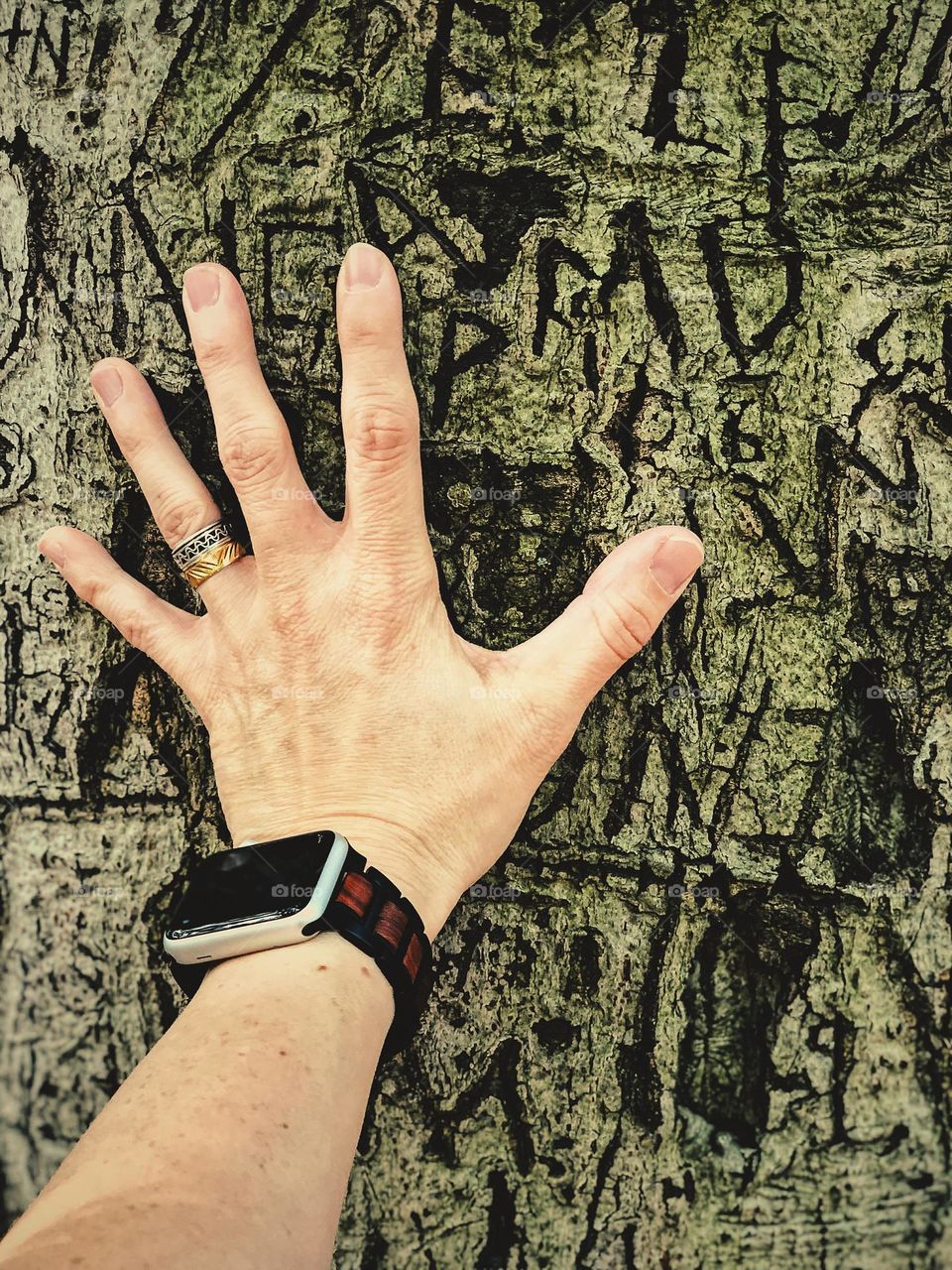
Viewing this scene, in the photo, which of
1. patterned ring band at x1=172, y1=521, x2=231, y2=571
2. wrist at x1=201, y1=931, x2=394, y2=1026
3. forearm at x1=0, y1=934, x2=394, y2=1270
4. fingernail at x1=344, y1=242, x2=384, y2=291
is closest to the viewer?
forearm at x1=0, y1=934, x2=394, y2=1270

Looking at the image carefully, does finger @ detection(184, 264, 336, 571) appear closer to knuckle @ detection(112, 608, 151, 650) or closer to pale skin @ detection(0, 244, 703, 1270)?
pale skin @ detection(0, 244, 703, 1270)

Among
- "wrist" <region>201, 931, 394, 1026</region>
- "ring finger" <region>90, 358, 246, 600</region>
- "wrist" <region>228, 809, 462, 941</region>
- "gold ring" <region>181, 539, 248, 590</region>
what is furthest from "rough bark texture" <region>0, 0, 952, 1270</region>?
"wrist" <region>201, 931, 394, 1026</region>

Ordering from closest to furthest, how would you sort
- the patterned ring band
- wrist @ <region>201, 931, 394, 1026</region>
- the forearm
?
1. the forearm
2. wrist @ <region>201, 931, 394, 1026</region>
3. the patterned ring band

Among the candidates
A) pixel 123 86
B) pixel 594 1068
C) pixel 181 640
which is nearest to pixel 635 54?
pixel 123 86

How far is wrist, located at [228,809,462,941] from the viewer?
1.53 metres

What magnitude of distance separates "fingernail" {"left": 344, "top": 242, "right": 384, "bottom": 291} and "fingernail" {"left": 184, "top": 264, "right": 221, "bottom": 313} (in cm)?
27

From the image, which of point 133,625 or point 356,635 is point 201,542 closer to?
point 133,625

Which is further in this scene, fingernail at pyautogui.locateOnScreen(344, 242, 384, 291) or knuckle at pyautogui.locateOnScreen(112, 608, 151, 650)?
knuckle at pyautogui.locateOnScreen(112, 608, 151, 650)

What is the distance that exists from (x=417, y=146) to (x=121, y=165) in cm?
60

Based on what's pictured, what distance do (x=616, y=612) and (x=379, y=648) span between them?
45cm

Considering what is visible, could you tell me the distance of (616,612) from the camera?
5.22ft

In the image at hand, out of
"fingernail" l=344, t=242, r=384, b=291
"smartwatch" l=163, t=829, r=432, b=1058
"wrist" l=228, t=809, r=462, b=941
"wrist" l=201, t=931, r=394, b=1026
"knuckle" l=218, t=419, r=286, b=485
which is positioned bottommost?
"wrist" l=201, t=931, r=394, b=1026

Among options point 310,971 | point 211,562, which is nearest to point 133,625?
point 211,562

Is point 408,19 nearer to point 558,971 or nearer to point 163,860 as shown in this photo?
point 163,860
